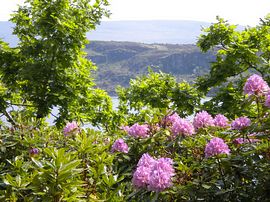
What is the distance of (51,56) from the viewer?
956 cm

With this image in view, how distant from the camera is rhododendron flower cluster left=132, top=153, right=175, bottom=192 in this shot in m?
2.25

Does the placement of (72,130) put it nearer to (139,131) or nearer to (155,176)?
(139,131)

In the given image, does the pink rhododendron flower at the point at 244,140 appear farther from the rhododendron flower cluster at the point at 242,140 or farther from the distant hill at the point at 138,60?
the distant hill at the point at 138,60

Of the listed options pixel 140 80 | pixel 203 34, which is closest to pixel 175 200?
pixel 203 34

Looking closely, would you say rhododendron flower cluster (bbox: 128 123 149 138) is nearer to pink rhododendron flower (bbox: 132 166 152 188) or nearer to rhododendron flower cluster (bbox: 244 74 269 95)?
pink rhododendron flower (bbox: 132 166 152 188)

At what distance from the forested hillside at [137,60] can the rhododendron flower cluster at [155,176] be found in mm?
101981

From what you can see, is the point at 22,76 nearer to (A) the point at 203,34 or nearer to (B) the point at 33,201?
(A) the point at 203,34

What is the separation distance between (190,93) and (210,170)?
7.71m

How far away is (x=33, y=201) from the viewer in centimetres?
190

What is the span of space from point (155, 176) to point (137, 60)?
12991cm

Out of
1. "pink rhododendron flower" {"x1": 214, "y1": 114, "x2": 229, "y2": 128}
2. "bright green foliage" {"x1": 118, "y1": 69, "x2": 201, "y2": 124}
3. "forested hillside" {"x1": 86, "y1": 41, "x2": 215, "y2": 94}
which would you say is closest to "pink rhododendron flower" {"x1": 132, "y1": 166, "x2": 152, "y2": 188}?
"pink rhododendron flower" {"x1": 214, "y1": 114, "x2": 229, "y2": 128}

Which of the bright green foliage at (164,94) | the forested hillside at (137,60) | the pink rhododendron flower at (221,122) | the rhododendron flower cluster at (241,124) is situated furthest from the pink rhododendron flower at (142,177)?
the forested hillside at (137,60)

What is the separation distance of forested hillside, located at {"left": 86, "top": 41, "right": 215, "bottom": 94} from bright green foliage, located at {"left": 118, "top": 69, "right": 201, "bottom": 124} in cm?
9264

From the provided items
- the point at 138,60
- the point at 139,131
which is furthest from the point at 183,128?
the point at 138,60
